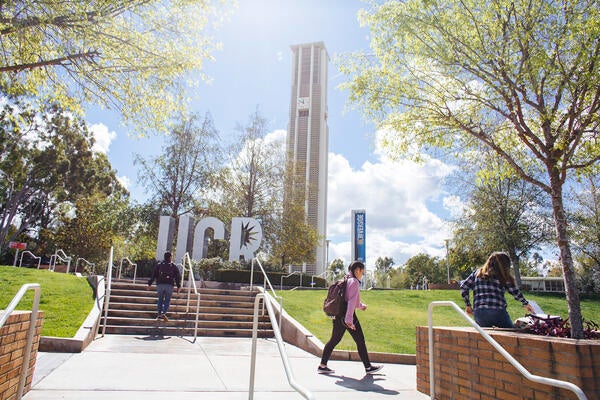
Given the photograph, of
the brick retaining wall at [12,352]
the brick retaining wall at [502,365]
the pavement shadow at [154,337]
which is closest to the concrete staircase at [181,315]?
the pavement shadow at [154,337]

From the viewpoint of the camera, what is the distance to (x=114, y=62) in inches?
332

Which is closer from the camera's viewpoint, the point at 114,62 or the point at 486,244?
the point at 114,62

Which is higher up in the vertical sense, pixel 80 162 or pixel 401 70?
pixel 80 162

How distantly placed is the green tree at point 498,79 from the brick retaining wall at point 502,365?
1180 mm

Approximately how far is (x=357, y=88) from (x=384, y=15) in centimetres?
134

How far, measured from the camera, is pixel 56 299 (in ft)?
30.9

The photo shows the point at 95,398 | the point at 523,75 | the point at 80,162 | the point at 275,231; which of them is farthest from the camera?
the point at 80,162

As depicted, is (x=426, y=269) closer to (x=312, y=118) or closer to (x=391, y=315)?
(x=312, y=118)

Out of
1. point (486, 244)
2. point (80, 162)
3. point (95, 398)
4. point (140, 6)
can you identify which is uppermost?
point (80, 162)

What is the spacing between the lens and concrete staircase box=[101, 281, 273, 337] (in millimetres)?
9633

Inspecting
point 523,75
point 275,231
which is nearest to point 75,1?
point 523,75

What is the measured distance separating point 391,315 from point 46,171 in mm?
28514

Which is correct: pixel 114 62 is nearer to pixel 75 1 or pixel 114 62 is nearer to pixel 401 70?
pixel 75 1

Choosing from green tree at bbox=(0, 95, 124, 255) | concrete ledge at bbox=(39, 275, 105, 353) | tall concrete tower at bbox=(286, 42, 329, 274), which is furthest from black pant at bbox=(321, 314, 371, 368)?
tall concrete tower at bbox=(286, 42, 329, 274)
